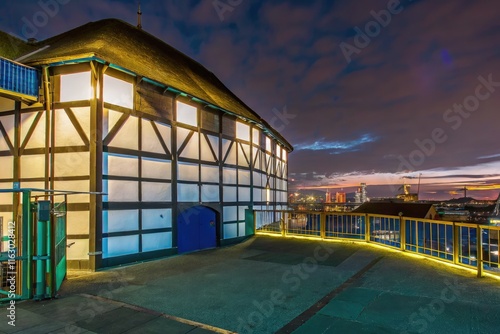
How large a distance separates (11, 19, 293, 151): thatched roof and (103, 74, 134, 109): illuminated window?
640 mm

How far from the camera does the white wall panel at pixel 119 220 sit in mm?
9914

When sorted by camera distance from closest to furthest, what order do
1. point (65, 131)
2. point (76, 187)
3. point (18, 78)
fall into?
point (18, 78) → point (76, 187) → point (65, 131)

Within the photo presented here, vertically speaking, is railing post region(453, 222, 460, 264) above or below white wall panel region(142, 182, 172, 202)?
below

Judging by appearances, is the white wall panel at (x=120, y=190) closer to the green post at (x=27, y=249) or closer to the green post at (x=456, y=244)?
the green post at (x=27, y=249)

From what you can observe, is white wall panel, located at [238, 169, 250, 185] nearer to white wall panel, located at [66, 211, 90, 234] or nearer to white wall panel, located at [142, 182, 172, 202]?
white wall panel, located at [142, 182, 172, 202]

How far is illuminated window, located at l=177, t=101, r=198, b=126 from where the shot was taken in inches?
499

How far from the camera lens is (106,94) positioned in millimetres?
10141

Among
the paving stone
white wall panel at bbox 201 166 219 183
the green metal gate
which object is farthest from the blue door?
the paving stone

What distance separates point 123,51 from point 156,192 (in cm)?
570

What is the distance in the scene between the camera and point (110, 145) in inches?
400

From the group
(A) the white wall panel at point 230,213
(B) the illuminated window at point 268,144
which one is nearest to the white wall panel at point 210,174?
(A) the white wall panel at point 230,213

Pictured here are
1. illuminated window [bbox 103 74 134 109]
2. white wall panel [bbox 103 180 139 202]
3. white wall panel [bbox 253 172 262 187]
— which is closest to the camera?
white wall panel [bbox 103 180 139 202]

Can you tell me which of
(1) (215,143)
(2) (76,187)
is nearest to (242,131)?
(1) (215,143)

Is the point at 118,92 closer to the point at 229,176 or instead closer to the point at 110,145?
the point at 110,145
